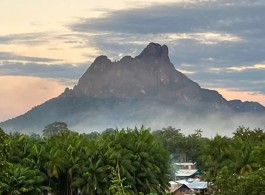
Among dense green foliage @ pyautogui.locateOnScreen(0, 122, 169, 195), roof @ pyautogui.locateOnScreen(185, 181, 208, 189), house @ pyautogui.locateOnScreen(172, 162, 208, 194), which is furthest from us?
house @ pyautogui.locateOnScreen(172, 162, 208, 194)

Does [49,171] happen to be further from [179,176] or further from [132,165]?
[179,176]

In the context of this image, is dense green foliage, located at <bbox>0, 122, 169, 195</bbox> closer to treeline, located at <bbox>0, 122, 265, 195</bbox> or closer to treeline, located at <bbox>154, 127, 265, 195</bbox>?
treeline, located at <bbox>0, 122, 265, 195</bbox>

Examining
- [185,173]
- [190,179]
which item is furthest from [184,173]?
[190,179]

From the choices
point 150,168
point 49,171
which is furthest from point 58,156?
point 150,168

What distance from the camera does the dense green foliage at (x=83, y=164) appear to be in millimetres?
53188

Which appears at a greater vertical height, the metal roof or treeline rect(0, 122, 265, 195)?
treeline rect(0, 122, 265, 195)

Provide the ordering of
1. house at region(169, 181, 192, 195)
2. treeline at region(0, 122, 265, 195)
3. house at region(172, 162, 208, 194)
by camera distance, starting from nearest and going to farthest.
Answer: treeline at region(0, 122, 265, 195) → house at region(172, 162, 208, 194) → house at region(169, 181, 192, 195)

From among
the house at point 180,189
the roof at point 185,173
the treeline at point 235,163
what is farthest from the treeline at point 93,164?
the roof at point 185,173

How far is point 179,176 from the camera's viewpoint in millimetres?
104000

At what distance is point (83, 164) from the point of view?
56.4m

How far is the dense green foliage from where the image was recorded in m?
53.2

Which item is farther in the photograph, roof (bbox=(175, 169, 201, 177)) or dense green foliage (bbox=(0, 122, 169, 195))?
roof (bbox=(175, 169, 201, 177))

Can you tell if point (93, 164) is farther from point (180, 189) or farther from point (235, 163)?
point (180, 189)

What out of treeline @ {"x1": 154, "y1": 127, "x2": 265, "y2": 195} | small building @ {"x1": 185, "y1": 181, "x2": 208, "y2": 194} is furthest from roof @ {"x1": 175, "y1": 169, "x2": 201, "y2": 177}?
small building @ {"x1": 185, "y1": 181, "x2": 208, "y2": 194}
